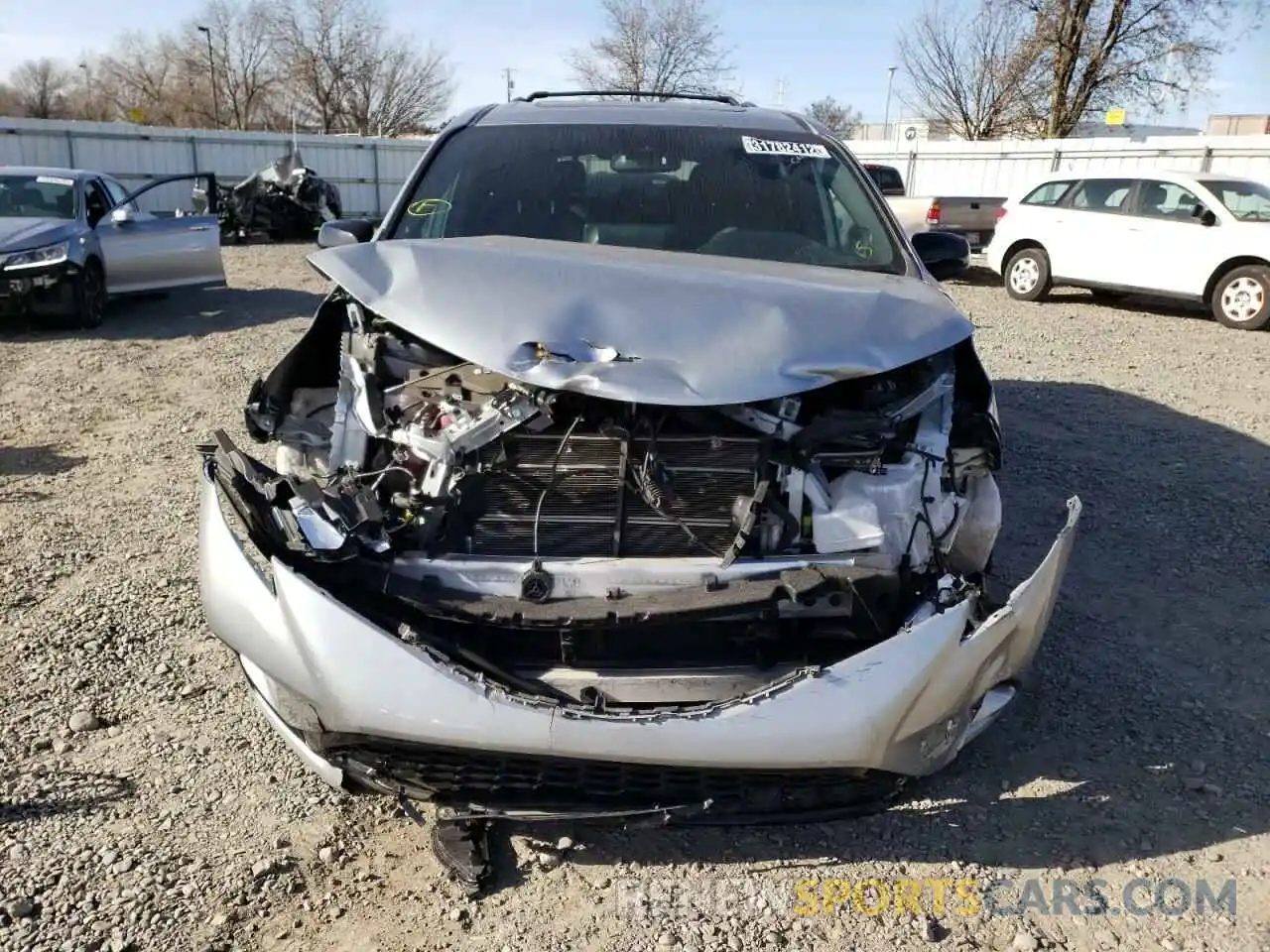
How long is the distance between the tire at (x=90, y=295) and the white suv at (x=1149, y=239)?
10.9 metres

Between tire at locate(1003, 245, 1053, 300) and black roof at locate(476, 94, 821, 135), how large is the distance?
9246 millimetres

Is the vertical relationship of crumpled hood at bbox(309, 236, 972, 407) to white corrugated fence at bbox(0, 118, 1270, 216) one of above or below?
below

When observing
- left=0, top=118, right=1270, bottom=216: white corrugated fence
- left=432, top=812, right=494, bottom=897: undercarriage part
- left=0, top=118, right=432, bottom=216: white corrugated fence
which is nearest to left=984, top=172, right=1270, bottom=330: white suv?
left=0, top=118, right=1270, bottom=216: white corrugated fence

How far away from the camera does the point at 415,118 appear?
4406 cm

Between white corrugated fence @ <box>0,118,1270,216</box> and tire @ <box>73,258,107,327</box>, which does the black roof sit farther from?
white corrugated fence @ <box>0,118,1270,216</box>

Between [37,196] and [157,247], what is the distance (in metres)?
1.12

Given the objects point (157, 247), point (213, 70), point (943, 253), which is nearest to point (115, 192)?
point (157, 247)

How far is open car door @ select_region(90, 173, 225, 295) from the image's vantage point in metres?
9.45

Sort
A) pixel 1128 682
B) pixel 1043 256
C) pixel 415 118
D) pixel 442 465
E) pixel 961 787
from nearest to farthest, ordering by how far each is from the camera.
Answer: pixel 442 465 < pixel 961 787 < pixel 1128 682 < pixel 1043 256 < pixel 415 118

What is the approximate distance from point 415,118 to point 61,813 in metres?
45.6

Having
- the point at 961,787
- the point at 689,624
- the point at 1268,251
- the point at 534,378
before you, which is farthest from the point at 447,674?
the point at 1268,251

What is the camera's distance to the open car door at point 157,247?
31.0 feet

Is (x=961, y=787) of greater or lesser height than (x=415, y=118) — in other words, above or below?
below

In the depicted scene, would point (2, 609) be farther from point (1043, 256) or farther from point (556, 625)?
point (1043, 256)
